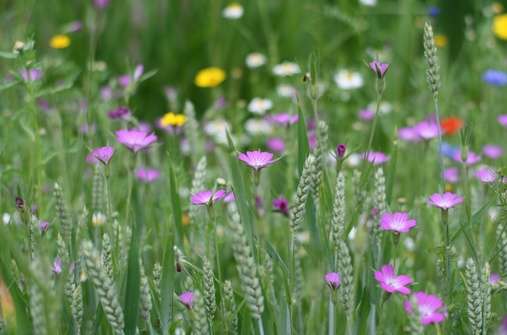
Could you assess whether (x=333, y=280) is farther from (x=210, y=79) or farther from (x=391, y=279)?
(x=210, y=79)

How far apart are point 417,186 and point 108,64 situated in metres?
1.57

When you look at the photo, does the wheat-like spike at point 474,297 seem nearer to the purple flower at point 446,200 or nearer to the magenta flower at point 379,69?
the purple flower at point 446,200

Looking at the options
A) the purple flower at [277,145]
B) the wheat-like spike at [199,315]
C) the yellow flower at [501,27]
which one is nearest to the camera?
the wheat-like spike at [199,315]

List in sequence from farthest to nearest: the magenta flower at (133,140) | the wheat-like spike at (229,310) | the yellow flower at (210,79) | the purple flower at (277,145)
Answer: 1. the yellow flower at (210,79)
2. the purple flower at (277,145)
3. the magenta flower at (133,140)
4. the wheat-like spike at (229,310)

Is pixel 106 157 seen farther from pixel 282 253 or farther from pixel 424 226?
pixel 424 226

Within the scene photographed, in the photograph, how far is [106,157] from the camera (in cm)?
122

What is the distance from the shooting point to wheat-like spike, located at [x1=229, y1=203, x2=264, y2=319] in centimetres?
94

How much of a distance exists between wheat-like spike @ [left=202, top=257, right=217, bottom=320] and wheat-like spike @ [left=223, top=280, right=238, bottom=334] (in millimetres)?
28

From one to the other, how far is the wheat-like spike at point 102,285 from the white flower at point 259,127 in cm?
152

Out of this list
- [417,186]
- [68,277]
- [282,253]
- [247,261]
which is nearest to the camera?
[247,261]

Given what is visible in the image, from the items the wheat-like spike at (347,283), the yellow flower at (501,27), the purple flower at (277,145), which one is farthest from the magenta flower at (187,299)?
the yellow flower at (501,27)

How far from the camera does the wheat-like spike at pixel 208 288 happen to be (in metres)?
1.10

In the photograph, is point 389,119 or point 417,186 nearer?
point 417,186

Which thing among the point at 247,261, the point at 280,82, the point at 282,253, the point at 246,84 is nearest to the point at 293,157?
the point at 282,253
